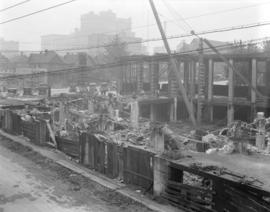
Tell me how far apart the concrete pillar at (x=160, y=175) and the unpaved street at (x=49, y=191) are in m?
0.79

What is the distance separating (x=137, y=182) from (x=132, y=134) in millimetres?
6861

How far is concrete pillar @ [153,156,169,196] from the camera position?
35.2 ft

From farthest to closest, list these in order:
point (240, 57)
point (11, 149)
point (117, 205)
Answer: point (240, 57)
point (11, 149)
point (117, 205)

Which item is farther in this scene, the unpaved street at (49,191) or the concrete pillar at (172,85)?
the concrete pillar at (172,85)

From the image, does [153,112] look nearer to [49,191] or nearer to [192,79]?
[192,79]

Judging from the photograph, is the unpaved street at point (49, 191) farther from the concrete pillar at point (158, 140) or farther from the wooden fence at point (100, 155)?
the concrete pillar at point (158, 140)

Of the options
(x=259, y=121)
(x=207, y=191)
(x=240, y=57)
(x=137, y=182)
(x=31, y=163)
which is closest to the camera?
(x=207, y=191)

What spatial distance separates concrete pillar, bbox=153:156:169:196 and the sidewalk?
392mm

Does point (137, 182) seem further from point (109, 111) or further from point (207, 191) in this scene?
Answer: point (109, 111)

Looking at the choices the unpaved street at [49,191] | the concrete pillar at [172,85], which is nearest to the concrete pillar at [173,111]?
the concrete pillar at [172,85]

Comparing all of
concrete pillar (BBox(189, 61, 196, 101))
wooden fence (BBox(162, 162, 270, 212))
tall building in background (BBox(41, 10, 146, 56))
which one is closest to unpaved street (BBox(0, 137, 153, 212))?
wooden fence (BBox(162, 162, 270, 212))

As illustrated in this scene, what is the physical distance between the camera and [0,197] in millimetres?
11398

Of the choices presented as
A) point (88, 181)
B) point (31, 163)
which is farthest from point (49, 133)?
point (88, 181)

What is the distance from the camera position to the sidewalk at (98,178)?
10.5 metres
